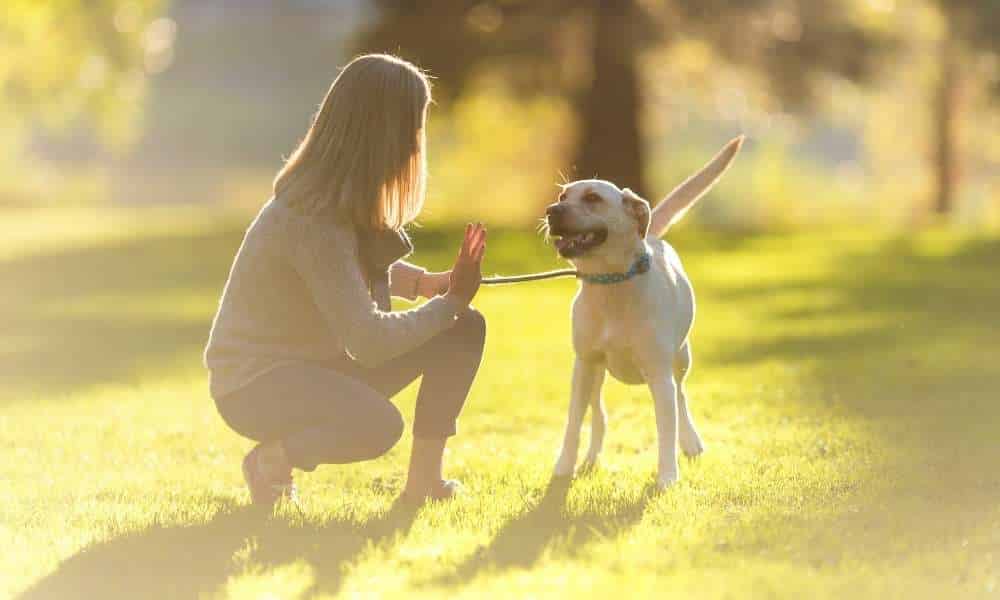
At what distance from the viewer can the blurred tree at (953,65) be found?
18234 mm

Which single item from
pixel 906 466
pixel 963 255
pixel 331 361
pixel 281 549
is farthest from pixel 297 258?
pixel 963 255

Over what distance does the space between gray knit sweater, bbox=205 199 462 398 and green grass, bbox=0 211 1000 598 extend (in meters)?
0.59

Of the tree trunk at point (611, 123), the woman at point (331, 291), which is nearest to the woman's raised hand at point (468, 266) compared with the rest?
the woman at point (331, 291)

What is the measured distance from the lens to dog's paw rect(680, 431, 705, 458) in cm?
570

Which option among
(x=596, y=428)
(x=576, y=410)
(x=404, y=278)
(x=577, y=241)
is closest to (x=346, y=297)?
(x=404, y=278)

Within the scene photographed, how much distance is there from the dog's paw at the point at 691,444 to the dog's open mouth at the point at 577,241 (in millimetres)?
1283

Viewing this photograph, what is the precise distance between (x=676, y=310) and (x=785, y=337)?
557 centimetres

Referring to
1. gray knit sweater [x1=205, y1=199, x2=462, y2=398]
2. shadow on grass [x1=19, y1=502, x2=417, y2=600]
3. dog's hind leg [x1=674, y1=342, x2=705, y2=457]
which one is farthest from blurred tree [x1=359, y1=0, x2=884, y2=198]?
shadow on grass [x1=19, y1=502, x2=417, y2=600]

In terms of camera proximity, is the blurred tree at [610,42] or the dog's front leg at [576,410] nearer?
the dog's front leg at [576,410]

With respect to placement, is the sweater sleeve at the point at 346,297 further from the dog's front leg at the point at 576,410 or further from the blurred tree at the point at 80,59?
the blurred tree at the point at 80,59

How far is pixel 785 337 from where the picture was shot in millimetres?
10500

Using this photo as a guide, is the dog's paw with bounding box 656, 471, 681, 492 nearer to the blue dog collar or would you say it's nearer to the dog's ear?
the blue dog collar

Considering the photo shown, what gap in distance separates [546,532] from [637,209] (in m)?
1.28

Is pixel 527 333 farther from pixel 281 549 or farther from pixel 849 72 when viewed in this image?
pixel 849 72
